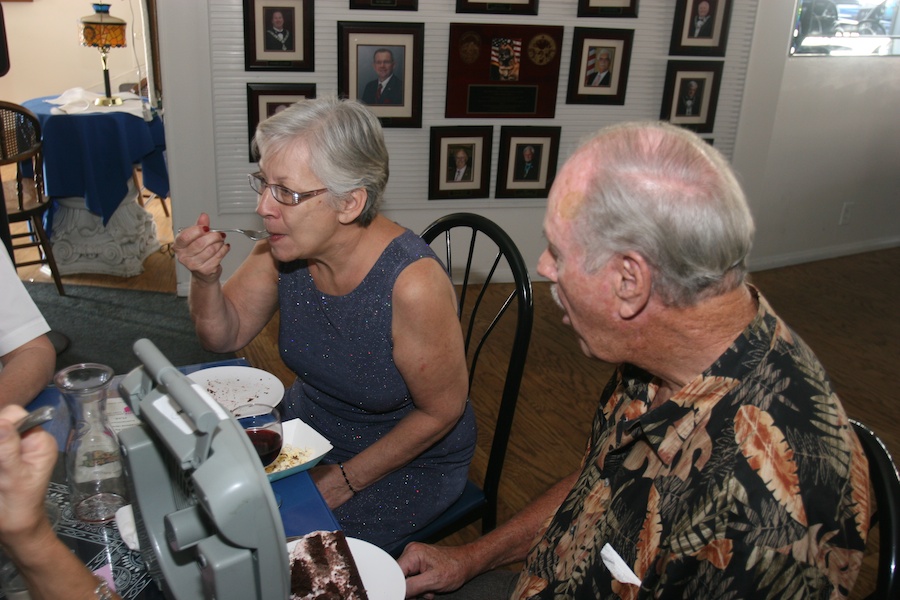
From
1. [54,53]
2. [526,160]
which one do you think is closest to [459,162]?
[526,160]

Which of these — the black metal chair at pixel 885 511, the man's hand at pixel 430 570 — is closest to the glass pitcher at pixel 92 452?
the man's hand at pixel 430 570

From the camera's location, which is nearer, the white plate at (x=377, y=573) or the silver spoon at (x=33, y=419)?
A: the silver spoon at (x=33, y=419)

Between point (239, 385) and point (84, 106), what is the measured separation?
3.15 metres

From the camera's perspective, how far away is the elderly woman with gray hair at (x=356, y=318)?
1.42m

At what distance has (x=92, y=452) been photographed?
40.8 inches

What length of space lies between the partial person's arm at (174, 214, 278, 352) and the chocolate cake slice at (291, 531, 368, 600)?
763 mm

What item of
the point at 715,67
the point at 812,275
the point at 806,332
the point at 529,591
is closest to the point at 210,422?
the point at 529,591

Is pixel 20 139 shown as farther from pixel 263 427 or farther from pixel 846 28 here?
pixel 846 28

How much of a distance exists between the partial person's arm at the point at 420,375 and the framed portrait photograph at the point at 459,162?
2.45 meters

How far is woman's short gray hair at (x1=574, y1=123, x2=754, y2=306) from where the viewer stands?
851 mm

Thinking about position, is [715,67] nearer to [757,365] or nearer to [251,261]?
[251,261]

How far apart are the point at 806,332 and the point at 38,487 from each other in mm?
3776

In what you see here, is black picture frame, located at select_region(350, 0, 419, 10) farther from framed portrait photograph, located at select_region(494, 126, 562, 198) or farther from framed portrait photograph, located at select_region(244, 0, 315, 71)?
framed portrait photograph, located at select_region(494, 126, 562, 198)

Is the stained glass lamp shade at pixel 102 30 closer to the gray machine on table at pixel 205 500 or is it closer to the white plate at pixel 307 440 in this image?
the white plate at pixel 307 440
